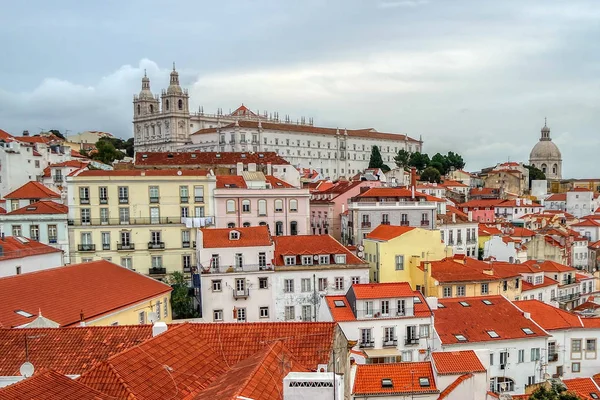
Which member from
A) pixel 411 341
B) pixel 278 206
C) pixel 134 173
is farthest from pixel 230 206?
pixel 411 341

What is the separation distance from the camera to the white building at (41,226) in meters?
43.1

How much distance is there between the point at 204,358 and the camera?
14242 millimetres

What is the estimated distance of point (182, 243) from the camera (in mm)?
44781

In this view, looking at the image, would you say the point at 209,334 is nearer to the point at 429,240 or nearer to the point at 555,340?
the point at 555,340

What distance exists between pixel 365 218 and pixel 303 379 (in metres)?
42.1

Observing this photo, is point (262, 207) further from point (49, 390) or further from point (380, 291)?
point (49, 390)

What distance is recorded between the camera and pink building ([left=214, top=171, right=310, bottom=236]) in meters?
47.6

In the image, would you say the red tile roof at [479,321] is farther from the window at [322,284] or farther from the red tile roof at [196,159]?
the red tile roof at [196,159]

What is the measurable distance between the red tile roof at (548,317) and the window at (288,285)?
15406 millimetres

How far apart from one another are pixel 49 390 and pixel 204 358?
4579 mm

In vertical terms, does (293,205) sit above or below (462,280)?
above

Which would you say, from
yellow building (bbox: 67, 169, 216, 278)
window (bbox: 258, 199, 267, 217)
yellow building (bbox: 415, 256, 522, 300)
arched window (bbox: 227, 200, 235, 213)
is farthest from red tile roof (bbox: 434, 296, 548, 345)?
yellow building (bbox: 67, 169, 216, 278)

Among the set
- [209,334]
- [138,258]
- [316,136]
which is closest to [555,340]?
[209,334]

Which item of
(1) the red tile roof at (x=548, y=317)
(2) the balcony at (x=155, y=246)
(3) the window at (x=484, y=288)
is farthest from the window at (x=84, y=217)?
(1) the red tile roof at (x=548, y=317)
